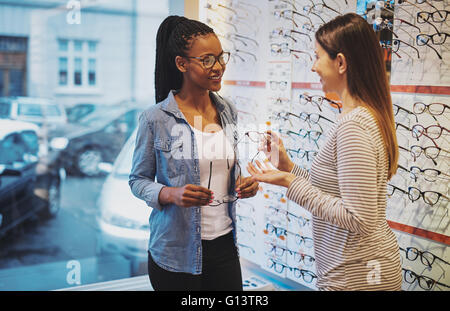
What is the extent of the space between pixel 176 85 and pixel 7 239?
320 cm

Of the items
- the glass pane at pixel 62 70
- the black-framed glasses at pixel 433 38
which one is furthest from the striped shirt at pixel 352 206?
the glass pane at pixel 62 70

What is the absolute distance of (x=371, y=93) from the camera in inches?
57.6

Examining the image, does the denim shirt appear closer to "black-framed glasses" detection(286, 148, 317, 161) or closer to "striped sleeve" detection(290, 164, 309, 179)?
"striped sleeve" detection(290, 164, 309, 179)

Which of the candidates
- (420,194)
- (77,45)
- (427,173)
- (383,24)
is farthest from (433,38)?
(77,45)

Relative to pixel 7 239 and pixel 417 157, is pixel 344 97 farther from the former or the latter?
pixel 7 239

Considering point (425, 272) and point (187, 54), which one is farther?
point (425, 272)

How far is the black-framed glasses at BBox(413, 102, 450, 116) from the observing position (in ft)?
7.00

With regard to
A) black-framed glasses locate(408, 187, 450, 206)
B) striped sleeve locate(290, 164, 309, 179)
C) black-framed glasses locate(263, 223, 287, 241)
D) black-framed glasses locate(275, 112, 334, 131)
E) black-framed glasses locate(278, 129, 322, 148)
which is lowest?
black-framed glasses locate(263, 223, 287, 241)

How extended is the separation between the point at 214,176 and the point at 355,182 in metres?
0.65

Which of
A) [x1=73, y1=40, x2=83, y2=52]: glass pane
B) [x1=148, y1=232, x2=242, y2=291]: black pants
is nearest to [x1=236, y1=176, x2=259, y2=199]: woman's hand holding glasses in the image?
[x1=148, y1=232, x2=242, y2=291]: black pants

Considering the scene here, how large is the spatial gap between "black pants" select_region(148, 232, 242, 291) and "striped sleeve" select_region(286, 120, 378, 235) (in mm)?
595

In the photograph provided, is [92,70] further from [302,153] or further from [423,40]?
[423,40]

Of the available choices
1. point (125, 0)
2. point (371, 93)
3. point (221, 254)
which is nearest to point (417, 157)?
point (371, 93)

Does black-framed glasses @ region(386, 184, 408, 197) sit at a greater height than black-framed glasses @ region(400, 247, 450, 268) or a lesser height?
greater
